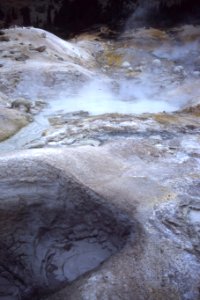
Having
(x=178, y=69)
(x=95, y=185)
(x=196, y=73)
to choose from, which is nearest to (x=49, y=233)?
(x=95, y=185)

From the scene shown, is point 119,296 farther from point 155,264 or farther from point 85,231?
point 85,231

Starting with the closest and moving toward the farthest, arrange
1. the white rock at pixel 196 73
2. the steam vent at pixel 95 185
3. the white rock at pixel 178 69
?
the steam vent at pixel 95 185
the white rock at pixel 196 73
the white rock at pixel 178 69

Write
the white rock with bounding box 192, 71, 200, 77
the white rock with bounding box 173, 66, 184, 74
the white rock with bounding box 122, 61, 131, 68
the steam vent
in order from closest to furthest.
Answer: the steam vent → the white rock with bounding box 192, 71, 200, 77 → the white rock with bounding box 173, 66, 184, 74 → the white rock with bounding box 122, 61, 131, 68

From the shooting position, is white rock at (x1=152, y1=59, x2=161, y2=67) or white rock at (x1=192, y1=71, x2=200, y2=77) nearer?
white rock at (x1=192, y1=71, x2=200, y2=77)

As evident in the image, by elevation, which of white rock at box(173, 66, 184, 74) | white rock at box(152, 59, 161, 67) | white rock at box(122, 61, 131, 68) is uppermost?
white rock at box(173, 66, 184, 74)

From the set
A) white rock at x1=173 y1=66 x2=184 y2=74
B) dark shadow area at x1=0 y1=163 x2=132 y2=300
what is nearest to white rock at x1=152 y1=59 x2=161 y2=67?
white rock at x1=173 y1=66 x2=184 y2=74

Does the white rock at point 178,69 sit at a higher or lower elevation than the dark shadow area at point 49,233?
lower

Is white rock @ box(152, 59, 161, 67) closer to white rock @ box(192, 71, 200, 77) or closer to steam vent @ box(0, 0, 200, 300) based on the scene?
white rock @ box(192, 71, 200, 77)

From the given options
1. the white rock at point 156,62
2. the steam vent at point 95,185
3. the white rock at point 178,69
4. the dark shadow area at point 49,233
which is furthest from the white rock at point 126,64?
the dark shadow area at point 49,233

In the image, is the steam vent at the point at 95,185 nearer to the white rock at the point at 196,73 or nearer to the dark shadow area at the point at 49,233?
the dark shadow area at the point at 49,233
